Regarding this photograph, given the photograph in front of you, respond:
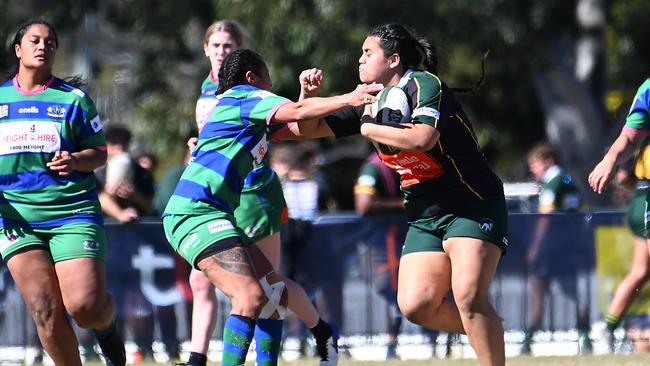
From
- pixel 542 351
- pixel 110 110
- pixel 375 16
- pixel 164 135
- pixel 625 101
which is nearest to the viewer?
pixel 542 351

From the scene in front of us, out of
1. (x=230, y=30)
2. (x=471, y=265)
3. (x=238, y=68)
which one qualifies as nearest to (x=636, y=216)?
(x=230, y=30)

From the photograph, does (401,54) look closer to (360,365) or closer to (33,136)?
(33,136)

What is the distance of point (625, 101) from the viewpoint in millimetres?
24531

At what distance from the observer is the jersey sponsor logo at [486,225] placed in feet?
22.0

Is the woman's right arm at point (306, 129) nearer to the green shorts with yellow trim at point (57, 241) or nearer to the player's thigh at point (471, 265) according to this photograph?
the player's thigh at point (471, 265)

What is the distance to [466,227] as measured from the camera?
6.71 metres

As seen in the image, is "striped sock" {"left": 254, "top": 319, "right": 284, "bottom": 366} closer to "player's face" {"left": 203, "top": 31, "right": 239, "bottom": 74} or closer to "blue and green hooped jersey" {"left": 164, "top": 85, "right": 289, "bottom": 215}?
"blue and green hooped jersey" {"left": 164, "top": 85, "right": 289, "bottom": 215}

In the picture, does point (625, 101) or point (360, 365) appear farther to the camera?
point (625, 101)

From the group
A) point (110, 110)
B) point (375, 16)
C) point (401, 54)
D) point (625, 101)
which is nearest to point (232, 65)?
point (401, 54)

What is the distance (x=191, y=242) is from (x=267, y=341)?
0.73 m

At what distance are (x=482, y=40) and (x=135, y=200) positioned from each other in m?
9.44

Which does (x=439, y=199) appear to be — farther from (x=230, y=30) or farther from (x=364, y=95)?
(x=230, y=30)

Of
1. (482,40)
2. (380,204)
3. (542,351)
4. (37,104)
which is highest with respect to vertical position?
A: (482,40)

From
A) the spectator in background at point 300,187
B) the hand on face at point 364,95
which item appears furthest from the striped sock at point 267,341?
the spectator in background at point 300,187
